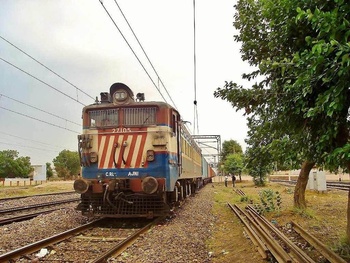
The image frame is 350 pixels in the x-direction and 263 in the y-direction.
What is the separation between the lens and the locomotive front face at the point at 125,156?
9.59 metres

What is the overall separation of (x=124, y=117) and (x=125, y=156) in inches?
45.1

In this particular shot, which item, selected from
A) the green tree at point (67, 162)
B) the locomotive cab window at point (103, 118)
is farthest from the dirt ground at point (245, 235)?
the green tree at point (67, 162)

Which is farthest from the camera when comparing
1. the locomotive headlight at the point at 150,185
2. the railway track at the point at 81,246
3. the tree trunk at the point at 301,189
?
the tree trunk at the point at 301,189

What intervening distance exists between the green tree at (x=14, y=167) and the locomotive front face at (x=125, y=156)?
9398cm

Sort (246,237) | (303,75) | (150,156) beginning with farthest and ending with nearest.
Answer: (150,156)
(246,237)
(303,75)

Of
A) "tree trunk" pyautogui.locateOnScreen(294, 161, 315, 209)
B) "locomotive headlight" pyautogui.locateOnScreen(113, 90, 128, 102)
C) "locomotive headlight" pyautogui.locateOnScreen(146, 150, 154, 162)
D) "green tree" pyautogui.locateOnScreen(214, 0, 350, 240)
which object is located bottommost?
"tree trunk" pyautogui.locateOnScreen(294, 161, 315, 209)

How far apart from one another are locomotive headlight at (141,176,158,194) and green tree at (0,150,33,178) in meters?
95.4

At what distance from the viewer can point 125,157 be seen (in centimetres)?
984

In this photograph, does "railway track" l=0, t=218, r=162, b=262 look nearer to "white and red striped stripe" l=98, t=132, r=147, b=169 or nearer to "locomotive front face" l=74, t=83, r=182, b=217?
"locomotive front face" l=74, t=83, r=182, b=217

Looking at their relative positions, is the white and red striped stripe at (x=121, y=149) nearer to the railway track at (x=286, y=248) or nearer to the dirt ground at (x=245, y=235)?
the dirt ground at (x=245, y=235)

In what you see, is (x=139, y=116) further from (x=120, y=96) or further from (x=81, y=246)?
(x=81, y=246)

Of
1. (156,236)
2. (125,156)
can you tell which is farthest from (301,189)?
(125,156)

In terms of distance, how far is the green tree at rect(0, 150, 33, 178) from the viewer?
309 ft

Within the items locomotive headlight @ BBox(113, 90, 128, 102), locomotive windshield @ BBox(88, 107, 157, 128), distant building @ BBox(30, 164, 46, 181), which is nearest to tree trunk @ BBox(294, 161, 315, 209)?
Result: locomotive windshield @ BBox(88, 107, 157, 128)
